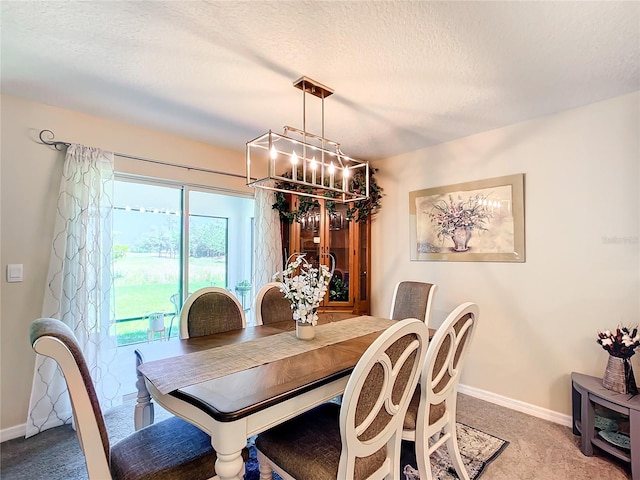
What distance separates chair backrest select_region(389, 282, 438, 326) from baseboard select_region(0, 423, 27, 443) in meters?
2.92

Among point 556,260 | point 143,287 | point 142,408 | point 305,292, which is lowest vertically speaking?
point 142,408

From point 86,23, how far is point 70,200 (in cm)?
144

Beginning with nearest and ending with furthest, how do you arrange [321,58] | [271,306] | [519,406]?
[321,58]
[271,306]
[519,406]

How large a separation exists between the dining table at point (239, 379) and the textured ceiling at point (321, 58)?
1640 mm

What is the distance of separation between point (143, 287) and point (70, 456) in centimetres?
136

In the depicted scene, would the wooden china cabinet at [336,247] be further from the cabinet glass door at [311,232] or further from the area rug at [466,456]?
the area rug at [466,456]

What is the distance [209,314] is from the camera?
223 centimetres

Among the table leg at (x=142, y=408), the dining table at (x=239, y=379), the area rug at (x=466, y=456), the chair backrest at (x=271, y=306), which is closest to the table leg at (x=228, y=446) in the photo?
the dining table at (x=239, y=379)

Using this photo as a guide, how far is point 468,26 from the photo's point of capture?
158 cm

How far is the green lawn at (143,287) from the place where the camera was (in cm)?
294

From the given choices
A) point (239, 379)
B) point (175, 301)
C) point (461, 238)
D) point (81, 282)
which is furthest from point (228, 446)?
point (461, 238)

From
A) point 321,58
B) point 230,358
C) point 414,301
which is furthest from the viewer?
point 414,301

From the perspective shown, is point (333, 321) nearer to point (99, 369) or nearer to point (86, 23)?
point (99, 369)

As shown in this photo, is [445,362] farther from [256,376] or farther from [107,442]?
[107,442]
